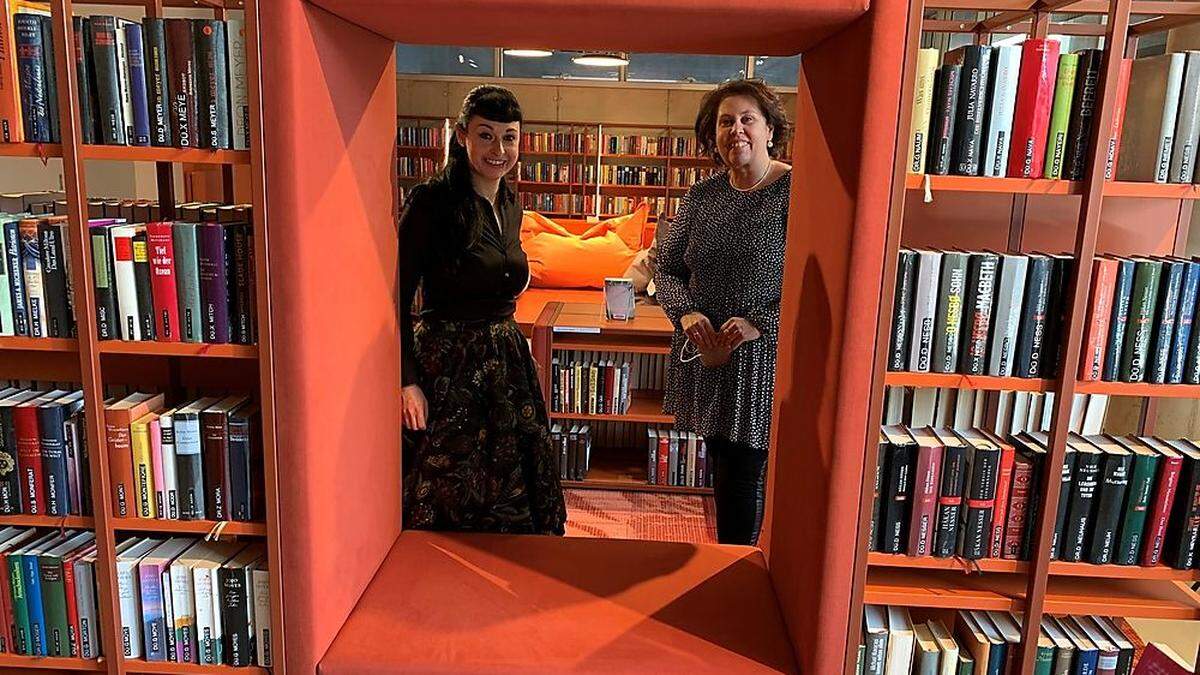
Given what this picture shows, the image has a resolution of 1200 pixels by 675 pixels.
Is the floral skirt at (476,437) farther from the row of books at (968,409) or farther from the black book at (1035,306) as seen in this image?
the black book at (1035,306)

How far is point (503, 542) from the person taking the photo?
73.3 inches

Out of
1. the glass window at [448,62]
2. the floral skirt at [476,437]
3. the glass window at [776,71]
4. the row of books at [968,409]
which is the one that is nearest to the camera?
the row of books at [968,409]

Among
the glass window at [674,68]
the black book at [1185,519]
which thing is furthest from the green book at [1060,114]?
the glass window at [674,68]

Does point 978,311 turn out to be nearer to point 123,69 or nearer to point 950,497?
point 950,497

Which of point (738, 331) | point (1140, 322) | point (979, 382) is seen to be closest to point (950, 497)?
point (979, 382)

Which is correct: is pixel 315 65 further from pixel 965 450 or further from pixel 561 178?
pixel 561 178

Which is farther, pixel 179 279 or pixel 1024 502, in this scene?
pixel 1024 502

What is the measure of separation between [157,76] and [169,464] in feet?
2.17

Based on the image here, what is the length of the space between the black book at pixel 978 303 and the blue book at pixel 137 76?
1.41 metres

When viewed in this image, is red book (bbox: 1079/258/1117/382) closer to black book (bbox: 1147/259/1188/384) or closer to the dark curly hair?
black book (bbox: 1147/259/1188/384)

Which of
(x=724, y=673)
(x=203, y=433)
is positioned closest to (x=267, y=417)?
(x=203, y=433)

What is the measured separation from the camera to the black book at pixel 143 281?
1.38 metres

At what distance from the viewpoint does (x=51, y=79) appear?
1.35m

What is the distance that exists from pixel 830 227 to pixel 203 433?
3.76 ft
